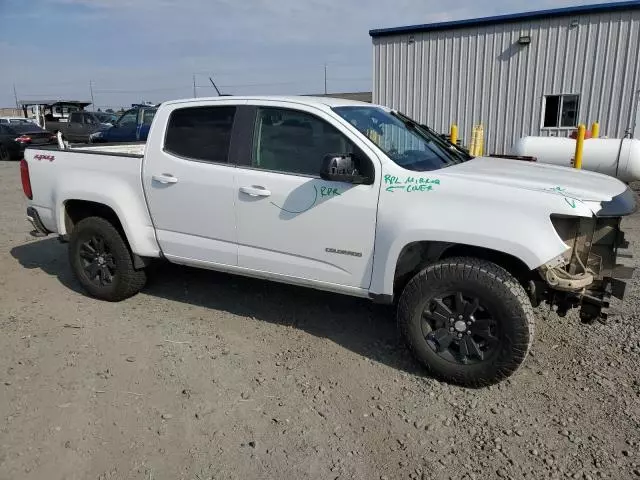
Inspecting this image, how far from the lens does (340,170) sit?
3.34 m

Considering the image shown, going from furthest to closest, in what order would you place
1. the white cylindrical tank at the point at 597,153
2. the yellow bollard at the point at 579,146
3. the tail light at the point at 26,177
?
1. the white cylindrical tank at the point at 597,153
2. the yellow bollard at the point at 579,146
3. the tail light at the point at 26,177

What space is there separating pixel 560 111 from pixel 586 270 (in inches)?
474

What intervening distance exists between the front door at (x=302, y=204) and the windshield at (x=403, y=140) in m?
0.20

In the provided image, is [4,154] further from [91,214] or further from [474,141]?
[91,214]

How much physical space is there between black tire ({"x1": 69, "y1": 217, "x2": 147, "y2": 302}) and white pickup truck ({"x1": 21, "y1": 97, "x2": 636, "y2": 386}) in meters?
0.02

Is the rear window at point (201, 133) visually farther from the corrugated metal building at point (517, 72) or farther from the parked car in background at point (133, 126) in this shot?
the corrugated metal building at point (517, 72)

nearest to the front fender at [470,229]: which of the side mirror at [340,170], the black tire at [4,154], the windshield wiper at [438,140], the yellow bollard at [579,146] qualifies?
the side mirror at [340,170]

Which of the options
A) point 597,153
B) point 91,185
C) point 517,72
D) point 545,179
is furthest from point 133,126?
point 545,179

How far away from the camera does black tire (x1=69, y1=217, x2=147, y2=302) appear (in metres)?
4.67

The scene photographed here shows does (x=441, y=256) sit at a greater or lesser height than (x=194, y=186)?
lesser

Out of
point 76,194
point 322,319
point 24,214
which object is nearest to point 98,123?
point 24,214

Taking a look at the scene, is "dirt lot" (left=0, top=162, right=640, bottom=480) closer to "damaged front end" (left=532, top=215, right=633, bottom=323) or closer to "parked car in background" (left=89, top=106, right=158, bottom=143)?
"damaged front end" (left=532, top=215, right=633, bottom=323)

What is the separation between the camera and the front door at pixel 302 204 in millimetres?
3549

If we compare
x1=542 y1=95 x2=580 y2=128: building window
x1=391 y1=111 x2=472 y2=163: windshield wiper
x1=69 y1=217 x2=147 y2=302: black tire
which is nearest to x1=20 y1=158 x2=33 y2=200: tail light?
x1=69 y1=217 x2=147 y2=302: black tire
